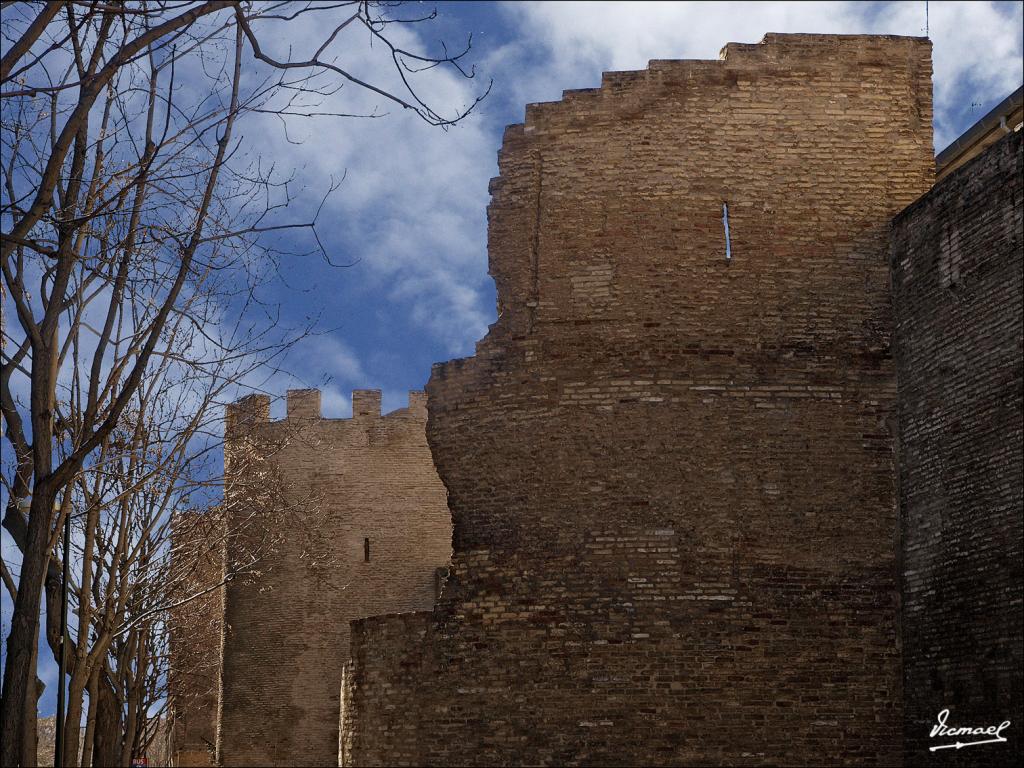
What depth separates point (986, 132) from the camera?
17.3 metres

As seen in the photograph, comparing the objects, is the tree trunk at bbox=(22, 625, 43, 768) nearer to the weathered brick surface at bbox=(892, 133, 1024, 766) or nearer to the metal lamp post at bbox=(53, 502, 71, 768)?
the metal lamp post at bbox=(53, 502, 71, 768)

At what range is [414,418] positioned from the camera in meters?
28.1

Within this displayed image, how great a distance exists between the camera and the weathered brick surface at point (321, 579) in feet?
87.8

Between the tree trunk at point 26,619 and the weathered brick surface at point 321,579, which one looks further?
the weathered brick surface at point 321,579

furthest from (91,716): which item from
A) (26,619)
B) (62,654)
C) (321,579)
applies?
(321,579)

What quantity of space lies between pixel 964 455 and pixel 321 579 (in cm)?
1669

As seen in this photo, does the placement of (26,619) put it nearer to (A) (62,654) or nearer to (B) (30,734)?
(B) (30,734)

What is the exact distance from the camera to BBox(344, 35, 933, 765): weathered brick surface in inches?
539

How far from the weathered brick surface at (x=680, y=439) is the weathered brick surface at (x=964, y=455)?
40cm

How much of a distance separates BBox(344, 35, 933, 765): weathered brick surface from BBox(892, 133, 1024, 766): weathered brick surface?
15.7 inches

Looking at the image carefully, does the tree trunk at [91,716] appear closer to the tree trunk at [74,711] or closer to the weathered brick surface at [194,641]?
the tree trunk at [74,711]
